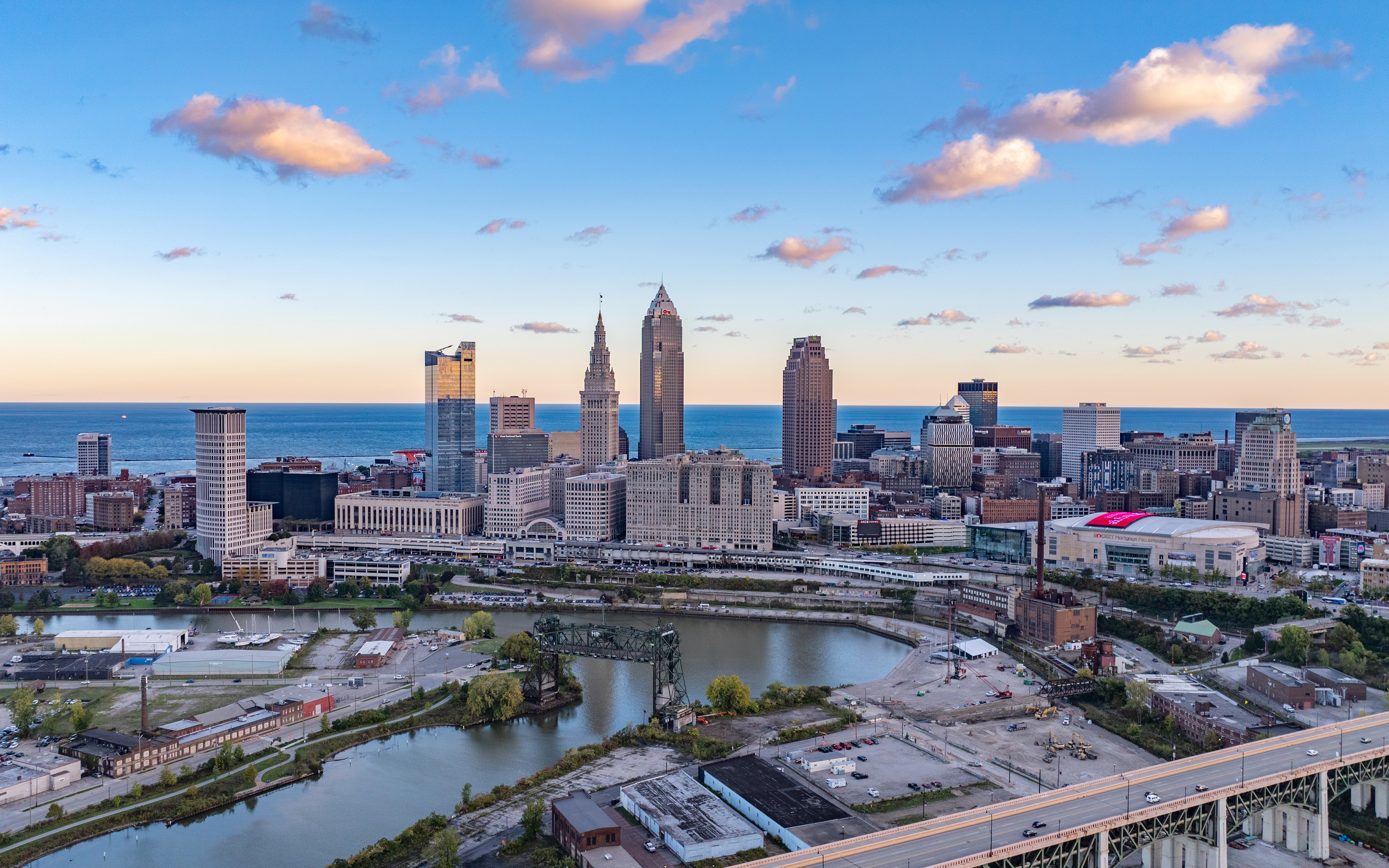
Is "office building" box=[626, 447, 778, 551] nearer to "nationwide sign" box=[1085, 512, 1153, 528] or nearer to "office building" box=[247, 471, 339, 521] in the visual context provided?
"nationwide sign" box=[1085, 512, 1153, 528]

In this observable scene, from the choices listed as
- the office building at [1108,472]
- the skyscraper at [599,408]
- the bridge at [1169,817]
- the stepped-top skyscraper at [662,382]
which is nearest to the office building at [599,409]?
the skyscraper at [599,408]

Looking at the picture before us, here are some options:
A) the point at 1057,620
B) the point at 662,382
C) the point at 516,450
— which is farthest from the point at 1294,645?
the point at 662,382

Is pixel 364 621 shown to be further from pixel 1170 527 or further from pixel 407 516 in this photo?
pixel 1170 527

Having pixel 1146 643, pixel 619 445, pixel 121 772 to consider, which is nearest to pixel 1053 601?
pixel 1146 643

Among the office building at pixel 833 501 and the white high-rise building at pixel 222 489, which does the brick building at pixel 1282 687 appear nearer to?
the office building at pixel 833 501

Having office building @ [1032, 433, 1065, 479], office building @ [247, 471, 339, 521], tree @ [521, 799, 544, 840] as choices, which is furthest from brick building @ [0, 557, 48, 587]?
office building @ [1032, 433, 1065, 479]

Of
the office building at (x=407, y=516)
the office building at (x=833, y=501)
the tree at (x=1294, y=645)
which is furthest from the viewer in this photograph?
the office building at (x=833, y=501)
